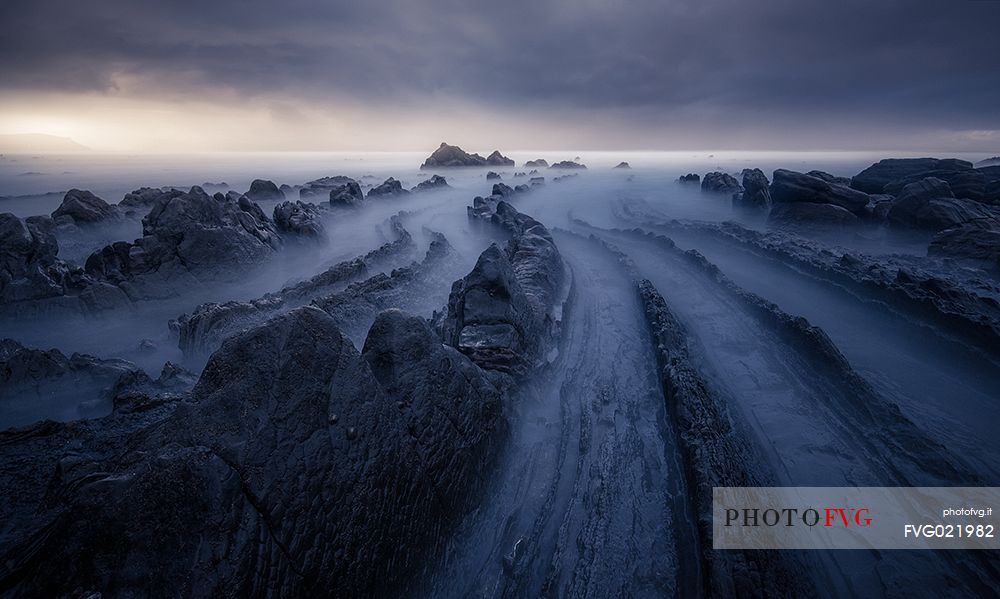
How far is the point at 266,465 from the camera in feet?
13.0

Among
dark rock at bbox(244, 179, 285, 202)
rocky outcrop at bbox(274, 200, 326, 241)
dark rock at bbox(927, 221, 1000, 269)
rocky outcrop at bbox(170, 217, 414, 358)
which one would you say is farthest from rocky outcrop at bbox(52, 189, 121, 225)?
dark rock at bbox(927, 221, 1000, 269)

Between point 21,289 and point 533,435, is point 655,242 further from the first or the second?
point 21,289

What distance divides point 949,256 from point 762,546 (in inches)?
883

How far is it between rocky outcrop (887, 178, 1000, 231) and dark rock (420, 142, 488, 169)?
86.8 meters

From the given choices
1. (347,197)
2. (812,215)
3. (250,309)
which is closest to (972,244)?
(812,215)

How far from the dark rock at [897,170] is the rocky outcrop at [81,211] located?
6766cm

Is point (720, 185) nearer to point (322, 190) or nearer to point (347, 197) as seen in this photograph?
point (347, 197)

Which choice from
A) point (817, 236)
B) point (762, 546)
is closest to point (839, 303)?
point (762, 546)

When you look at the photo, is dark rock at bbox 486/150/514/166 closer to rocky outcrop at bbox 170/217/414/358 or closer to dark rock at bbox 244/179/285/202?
dark rock at bbox 244/179/285/202

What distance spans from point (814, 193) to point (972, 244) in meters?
13.4

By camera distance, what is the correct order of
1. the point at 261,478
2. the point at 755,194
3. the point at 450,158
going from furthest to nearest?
the point at 450,158
the point at 755,194
the point at 261,478

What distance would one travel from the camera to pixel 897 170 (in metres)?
40.9

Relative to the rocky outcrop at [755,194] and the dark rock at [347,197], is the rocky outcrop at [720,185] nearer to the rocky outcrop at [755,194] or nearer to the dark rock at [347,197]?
the rocky outcrop at [755,194]

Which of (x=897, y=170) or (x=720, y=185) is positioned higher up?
(x=897, y=170)
